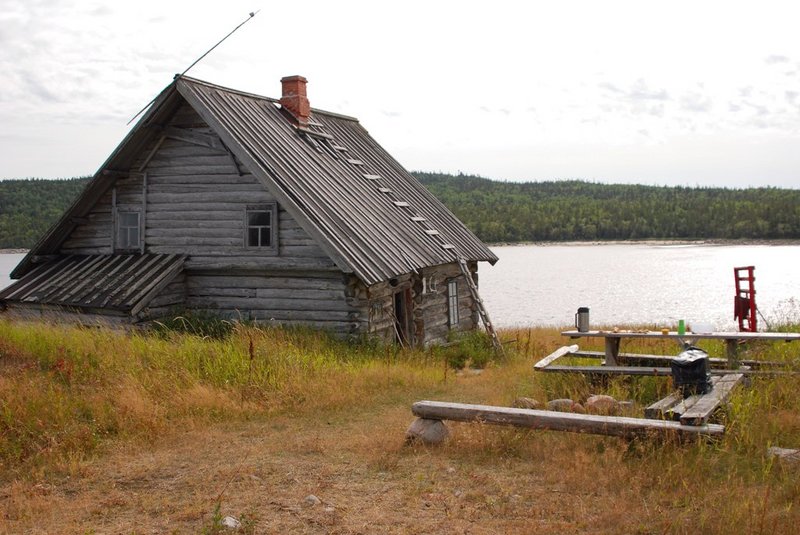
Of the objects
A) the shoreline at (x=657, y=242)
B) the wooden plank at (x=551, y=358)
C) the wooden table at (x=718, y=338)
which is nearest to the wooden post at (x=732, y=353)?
the wooden table at (x=718, y=338)

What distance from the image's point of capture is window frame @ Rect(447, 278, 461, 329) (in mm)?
18953

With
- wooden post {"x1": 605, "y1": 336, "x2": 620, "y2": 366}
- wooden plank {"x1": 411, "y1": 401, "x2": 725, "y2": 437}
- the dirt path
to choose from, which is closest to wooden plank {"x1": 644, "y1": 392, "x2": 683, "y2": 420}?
wooden plank {"x1": 411, "y1": 401, "x2": 725, "y2": 437}

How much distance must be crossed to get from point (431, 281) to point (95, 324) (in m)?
7.28

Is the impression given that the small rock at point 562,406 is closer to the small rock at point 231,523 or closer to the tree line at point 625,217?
the small rock at point 231,523

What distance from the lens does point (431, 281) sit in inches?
704

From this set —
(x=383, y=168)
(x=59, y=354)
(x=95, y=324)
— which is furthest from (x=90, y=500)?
(x=383, y=168)

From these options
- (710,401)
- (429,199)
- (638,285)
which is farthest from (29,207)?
(710,401)

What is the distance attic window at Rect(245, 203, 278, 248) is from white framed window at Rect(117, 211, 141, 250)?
3.08m

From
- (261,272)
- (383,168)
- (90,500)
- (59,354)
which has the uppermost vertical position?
(383,168)

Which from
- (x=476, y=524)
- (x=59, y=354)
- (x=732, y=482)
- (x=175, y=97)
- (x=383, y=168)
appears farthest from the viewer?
(x=383, y=168)

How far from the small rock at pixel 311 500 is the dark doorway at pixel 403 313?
33.8 ft

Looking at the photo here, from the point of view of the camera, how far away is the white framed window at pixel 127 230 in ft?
56.0

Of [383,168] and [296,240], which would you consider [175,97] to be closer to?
[296,240]

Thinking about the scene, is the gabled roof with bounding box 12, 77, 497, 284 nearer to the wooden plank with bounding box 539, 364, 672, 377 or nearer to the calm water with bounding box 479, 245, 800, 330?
the wooden plank with bounding box 539, 364, 672, 377
